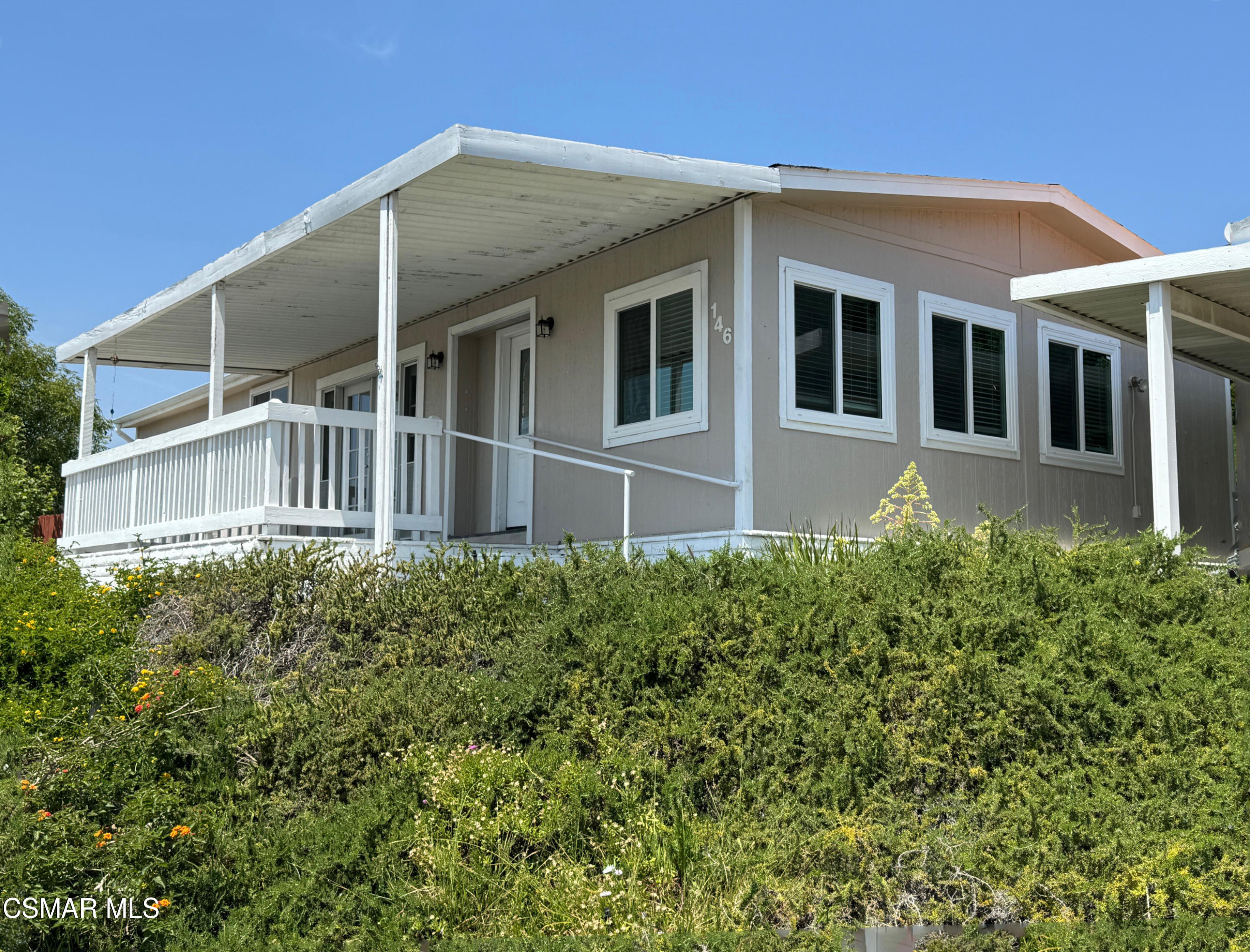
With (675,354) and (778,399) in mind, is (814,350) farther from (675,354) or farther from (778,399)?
(675,354)

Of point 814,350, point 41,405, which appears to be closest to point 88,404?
point 814,350

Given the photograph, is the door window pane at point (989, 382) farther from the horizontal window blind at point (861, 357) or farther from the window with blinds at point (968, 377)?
the horizontal window blind at point (861, 357)

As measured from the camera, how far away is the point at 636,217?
9.74 m

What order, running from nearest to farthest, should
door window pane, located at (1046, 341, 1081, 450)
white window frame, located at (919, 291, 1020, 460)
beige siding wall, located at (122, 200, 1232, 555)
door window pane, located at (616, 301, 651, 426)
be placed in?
beige siding wall, located at (122, 200, 1232, 555) → door window pane, located at (616, 301, 651, 426) → white window frame, located at (919, 291, 1020, 460) → door window pane, located at (1046, 341, 1081, 450)

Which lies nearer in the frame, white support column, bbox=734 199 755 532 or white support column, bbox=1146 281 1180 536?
white support column, bbox=1146 281 1180 536

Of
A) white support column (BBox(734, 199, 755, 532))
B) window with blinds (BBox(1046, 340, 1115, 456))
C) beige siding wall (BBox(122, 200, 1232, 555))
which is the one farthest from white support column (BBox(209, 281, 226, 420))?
window with blinds (BBox(1046, 340, 1115, 456))

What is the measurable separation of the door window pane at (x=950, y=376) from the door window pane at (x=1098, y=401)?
210 cm

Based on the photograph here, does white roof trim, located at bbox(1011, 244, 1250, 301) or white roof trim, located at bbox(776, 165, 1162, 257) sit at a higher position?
white roof trim, located at bbox(776, 165, 1162, 257)

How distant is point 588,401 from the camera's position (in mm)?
10844

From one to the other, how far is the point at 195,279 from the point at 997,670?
9038mm

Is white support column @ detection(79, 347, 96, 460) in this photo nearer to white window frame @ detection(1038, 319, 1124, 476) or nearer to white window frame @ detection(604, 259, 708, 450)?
white window frame @ detection(604, 259, 708, 450)

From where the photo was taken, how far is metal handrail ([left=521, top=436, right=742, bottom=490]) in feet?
29.9

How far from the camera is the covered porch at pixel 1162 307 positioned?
8.35 meters

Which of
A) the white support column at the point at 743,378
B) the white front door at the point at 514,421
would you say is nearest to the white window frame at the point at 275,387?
the white front door at the point at 514,421
